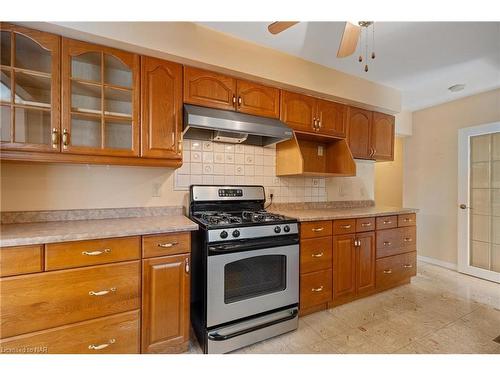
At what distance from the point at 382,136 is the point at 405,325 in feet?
7.03

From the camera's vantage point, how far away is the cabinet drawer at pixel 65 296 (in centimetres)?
114

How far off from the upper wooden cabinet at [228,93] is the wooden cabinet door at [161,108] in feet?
0.32

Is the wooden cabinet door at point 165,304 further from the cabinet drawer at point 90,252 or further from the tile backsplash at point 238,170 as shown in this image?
the tile backsplash at point 238,170

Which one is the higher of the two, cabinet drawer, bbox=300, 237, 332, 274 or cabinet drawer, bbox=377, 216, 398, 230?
cabinet drawer, bbox=377, 216, 398, 230

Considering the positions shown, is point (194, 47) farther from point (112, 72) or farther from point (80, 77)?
point (80, 77)

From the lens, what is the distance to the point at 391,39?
1.93 m

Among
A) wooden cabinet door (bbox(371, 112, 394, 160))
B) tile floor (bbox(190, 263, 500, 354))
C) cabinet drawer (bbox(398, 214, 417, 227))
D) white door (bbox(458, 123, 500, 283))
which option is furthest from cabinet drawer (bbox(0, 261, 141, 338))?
white door (bbox(458, 123, 500, 283))

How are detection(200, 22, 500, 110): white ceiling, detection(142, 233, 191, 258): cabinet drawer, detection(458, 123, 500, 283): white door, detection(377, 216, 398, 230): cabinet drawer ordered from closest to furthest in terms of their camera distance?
detection(142, 233, 191, 258): cabinet drawer → detection(200, 22, 500, 110): white ceiling → detection(377, 216, 398, 230): cabinet drawer → detection(458, 123, 500, 283): white door

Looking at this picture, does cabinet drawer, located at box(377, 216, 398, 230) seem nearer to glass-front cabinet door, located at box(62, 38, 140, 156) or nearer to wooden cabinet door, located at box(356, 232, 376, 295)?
wooden cabinet door, located at box(356, 232, 376, 295)

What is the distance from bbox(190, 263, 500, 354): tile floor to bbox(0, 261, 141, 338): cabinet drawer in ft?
2.23

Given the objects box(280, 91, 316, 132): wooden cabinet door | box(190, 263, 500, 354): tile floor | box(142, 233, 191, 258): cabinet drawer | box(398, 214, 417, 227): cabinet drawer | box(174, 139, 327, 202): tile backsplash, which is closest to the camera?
box(142, 233, 191, 258): cabinet drawer

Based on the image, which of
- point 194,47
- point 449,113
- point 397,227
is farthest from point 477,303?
point 194,47

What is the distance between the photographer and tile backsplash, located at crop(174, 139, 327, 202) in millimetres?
2109
